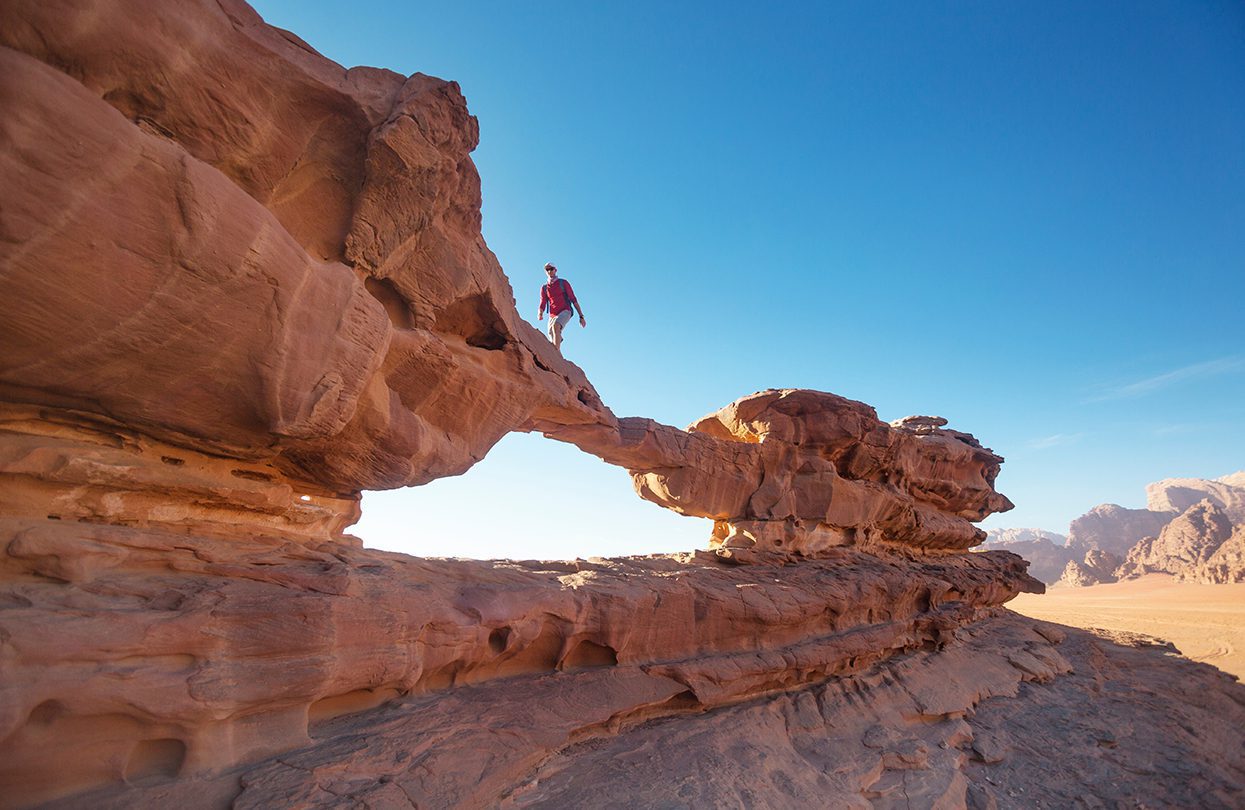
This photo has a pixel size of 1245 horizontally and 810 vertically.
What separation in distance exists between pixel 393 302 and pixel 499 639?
417 cm

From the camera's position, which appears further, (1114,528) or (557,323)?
(1114,528)

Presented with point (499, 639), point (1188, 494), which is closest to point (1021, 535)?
point (1188, 494)

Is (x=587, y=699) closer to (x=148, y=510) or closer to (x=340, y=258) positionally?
(x=148, y=510)

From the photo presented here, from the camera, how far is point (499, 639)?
632cm

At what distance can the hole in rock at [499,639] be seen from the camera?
6.25 metres

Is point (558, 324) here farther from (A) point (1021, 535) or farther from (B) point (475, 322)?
(A) point (1021, 535)

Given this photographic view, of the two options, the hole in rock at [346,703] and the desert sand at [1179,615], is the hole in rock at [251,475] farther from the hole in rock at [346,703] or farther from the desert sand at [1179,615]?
the desert sand at [1179,615]

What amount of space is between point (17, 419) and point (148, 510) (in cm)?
109

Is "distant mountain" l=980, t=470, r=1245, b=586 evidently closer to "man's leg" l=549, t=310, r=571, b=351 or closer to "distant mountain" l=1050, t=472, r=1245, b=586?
"distant mountain" l=1050, t=472, r=1245, b=586

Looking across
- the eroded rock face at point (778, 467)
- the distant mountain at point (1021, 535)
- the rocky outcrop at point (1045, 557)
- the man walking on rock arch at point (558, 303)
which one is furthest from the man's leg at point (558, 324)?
the distant mountain at point (1021, 535)

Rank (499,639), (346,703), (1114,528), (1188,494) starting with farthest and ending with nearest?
(1188,494) → (1114,528) → (499,639) → (346,703)

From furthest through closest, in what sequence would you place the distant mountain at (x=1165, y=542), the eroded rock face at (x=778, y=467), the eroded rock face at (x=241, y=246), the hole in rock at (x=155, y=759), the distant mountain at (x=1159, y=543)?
the distant mountain at (x=1159, y=543) → the distant mountain at (x=1165, y=542) → the eroded rock face at (x=778, y=467) → the hole in rock at (x=155, y=759) → the eroded rock face at (x=241, y=246)

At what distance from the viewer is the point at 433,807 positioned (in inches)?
177

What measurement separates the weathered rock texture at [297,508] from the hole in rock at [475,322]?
0.04 m
